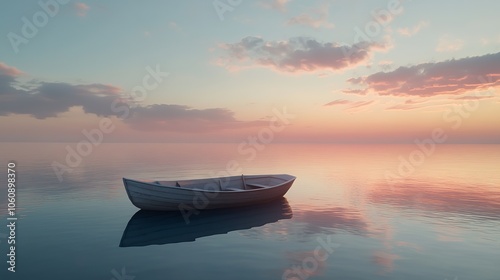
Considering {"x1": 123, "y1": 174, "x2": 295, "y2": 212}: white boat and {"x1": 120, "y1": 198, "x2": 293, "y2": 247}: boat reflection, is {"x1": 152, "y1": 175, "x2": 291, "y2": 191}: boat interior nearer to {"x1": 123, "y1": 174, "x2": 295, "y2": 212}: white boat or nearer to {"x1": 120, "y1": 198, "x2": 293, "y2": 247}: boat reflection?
{"x1": 123, "y1": 174, "x2": 295, "y2": 212}: white boat

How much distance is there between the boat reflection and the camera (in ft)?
48.9

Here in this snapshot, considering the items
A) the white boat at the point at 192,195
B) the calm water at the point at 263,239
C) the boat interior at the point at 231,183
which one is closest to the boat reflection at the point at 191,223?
the calm water at the point at 263,239

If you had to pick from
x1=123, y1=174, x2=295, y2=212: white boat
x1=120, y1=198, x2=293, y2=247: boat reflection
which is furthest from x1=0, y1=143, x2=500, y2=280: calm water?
x1=123, y1=174, x2=295, y2=212: white boat

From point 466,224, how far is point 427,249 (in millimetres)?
6499

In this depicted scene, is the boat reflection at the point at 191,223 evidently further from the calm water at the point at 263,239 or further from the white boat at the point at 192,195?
the white boat at the point at 192,195

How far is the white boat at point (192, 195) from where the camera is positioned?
17.8 meters

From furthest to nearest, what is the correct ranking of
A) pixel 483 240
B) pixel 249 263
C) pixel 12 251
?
1. pixel 483 240
2. pixel 12 251
3. pixel 249 263

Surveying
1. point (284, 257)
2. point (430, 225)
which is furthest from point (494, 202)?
point (284, 257)

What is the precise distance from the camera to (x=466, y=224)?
17938mm

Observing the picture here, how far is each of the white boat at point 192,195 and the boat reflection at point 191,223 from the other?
575mm

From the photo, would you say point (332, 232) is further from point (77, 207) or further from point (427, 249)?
point (77, 207)

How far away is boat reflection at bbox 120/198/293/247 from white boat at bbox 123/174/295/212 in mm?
575

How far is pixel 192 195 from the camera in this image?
18.5m

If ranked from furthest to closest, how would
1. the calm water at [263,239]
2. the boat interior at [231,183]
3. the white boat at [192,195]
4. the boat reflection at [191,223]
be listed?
the boat interior at [231,183] < the white boat at [192,195] < the boat reflection at [191,223] < the calm water at [263,239]
